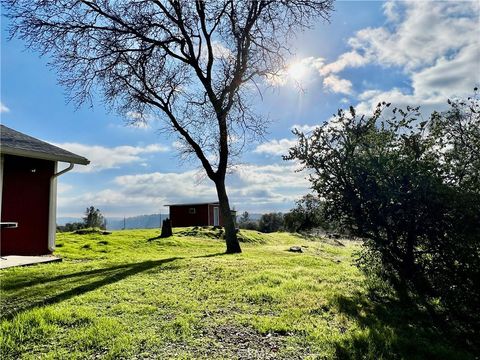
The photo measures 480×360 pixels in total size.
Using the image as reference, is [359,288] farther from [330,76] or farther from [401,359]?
[330,76]

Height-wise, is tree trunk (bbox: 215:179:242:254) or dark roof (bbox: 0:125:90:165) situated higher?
dark roof (bbox: 0:125:90:165)

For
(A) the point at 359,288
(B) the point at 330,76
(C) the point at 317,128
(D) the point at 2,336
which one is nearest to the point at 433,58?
(B) the point at 330,76

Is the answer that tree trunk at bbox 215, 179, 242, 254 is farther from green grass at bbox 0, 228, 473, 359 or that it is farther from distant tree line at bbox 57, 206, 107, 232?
distant tree line at bbox 57, 206, 107, 232

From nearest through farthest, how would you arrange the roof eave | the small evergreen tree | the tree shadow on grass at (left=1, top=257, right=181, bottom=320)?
1. the tree shadow on grass at (left=1, top=257, right=181, bottom=320)
2. the roof eave
3. the small evergreen tree

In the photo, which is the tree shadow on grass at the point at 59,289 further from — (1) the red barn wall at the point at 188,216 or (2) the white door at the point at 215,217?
(2) the white door at the point at 215,217

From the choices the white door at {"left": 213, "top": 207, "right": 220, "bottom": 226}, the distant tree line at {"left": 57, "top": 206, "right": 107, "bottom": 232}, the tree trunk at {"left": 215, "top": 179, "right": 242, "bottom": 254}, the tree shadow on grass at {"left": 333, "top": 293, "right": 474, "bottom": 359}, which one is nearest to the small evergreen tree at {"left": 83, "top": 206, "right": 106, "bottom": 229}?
the distant tree line at {"left": 57, "top": 206, "right": 107, "bottom": 232}

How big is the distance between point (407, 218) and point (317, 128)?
6.75 feet

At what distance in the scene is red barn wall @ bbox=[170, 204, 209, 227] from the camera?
3344 centimetres

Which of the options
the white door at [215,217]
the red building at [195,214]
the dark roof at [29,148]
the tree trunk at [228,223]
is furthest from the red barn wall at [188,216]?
the dark roof at [29,148]

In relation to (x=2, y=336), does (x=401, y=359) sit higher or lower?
lower

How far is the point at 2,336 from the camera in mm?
3557

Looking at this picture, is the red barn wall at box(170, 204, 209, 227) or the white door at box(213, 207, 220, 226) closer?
the red barn wall at box(170, 204, 209, 227)

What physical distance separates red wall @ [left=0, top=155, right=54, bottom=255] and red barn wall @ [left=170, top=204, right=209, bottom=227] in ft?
77.4

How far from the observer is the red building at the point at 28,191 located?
8961mm
